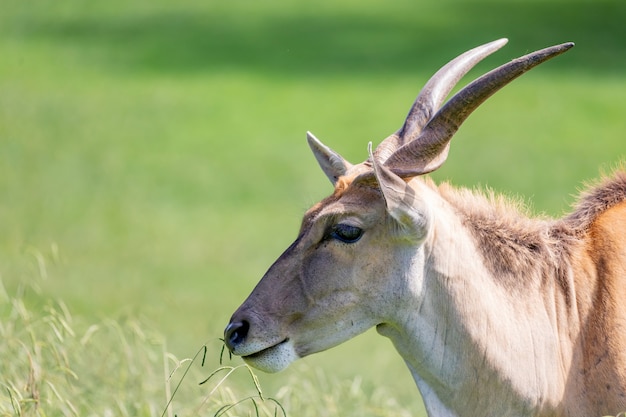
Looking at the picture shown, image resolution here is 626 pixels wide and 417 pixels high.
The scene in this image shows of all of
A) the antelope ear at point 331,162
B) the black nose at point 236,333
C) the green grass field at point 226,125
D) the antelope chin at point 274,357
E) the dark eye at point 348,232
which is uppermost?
the antelope ear at point 331,162

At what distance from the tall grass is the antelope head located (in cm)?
93

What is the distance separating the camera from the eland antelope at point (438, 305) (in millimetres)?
5449

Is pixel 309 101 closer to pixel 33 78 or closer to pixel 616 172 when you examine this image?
pixel 33 78

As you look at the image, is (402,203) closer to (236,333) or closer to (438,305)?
(438,305)

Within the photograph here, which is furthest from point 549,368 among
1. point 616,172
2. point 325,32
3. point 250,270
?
point 325,32

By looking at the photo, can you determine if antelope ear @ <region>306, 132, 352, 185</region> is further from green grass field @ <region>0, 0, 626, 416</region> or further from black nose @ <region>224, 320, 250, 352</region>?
green grass field @ <region>0, 0, 626, 416</region>

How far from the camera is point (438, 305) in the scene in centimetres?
554

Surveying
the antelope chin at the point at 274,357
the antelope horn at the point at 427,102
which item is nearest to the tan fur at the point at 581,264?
the antelope horn at the point at 427,102

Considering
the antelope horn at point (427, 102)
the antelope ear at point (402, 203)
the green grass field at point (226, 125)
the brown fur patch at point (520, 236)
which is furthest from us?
the green grass field at point (226, 125)

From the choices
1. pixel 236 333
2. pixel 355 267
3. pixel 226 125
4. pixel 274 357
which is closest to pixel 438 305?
pixel 355 267

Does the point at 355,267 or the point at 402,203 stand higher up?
the point at 402,203

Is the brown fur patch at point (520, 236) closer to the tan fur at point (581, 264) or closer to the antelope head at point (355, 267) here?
the tan fur at point (581, 264)

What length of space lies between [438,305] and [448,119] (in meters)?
0.89

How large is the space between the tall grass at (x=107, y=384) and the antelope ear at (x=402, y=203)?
1512 mm
